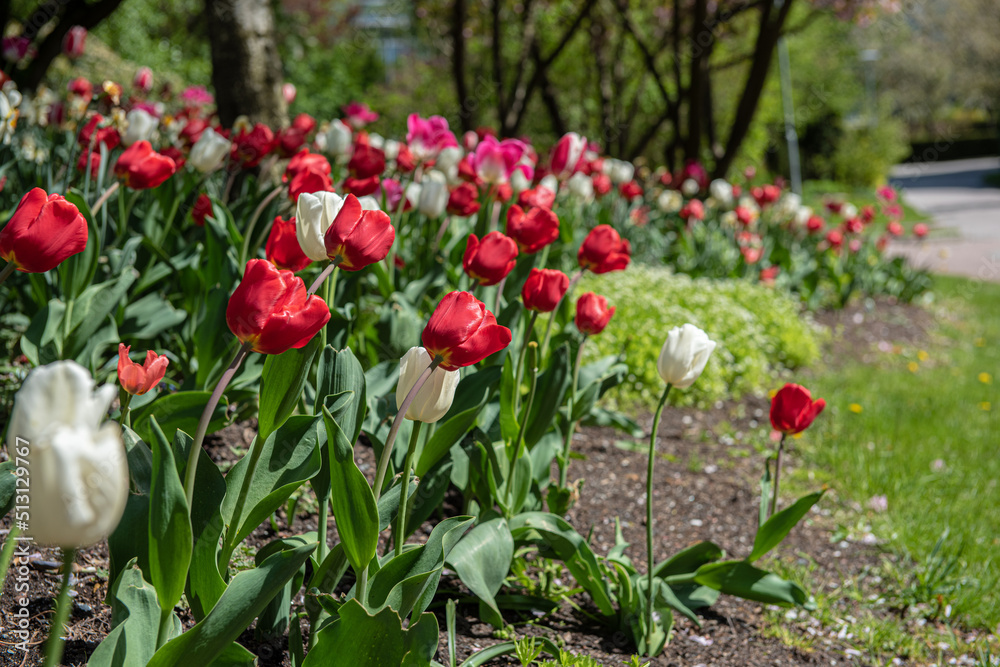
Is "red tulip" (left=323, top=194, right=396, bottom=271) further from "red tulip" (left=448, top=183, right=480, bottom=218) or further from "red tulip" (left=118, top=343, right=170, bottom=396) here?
"red tulip" (left=448, top=183, right=480, bottom=218)

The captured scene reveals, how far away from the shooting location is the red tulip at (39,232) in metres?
1.10

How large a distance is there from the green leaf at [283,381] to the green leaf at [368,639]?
329 millimetres

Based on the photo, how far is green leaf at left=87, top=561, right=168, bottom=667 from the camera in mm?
973

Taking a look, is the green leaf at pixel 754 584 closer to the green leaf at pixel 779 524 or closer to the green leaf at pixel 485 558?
the green leaf at pixel 779 524

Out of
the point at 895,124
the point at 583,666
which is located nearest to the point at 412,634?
the point at 583,666

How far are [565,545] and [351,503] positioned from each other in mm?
620

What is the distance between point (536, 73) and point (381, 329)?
6352mm

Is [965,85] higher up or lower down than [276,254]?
higher up

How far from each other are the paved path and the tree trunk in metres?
5.75

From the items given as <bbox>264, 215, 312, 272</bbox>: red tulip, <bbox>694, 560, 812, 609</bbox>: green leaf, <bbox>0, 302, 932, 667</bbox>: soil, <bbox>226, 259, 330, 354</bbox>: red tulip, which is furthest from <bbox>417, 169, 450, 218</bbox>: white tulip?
<bbox>226, 259, 330, 354</bbox>: red tulip

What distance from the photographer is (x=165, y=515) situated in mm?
973

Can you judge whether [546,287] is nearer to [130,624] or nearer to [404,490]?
[404,490]

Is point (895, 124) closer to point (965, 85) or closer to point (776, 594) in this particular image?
point (965, 85)

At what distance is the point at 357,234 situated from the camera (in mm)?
1207
